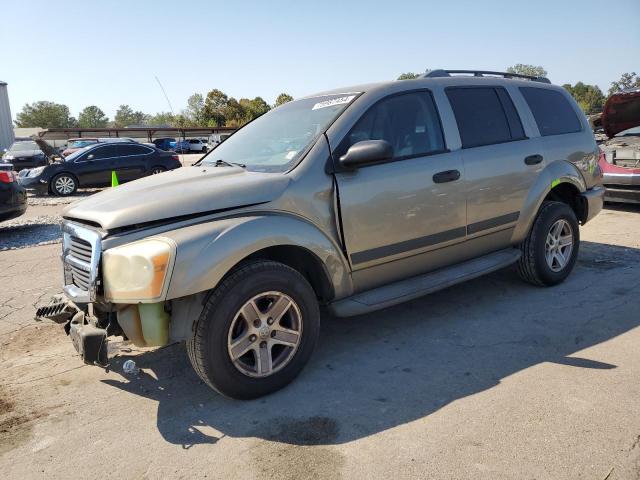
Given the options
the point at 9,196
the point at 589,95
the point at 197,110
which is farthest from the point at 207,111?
the point at 589,95

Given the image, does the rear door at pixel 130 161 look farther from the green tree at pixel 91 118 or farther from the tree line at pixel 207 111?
the green tree at pixel 91 118

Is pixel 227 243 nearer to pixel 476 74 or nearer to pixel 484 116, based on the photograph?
pixel 484 116

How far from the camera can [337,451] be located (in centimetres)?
257

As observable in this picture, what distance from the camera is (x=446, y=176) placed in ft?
12.8

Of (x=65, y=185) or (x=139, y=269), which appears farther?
(x=65, y=185)

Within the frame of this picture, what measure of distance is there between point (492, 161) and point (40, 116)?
333 feet

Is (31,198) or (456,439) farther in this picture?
(31,198)

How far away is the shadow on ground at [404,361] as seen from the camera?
2.87 m

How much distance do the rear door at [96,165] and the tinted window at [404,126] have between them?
1334cm

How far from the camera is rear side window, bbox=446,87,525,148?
4.17 metres

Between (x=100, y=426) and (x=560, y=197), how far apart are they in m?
4.65

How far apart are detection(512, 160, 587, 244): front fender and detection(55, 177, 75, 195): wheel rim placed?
45.2 ft

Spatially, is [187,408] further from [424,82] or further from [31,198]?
[31,198]

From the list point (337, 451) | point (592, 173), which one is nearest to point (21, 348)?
point (337, 451)
